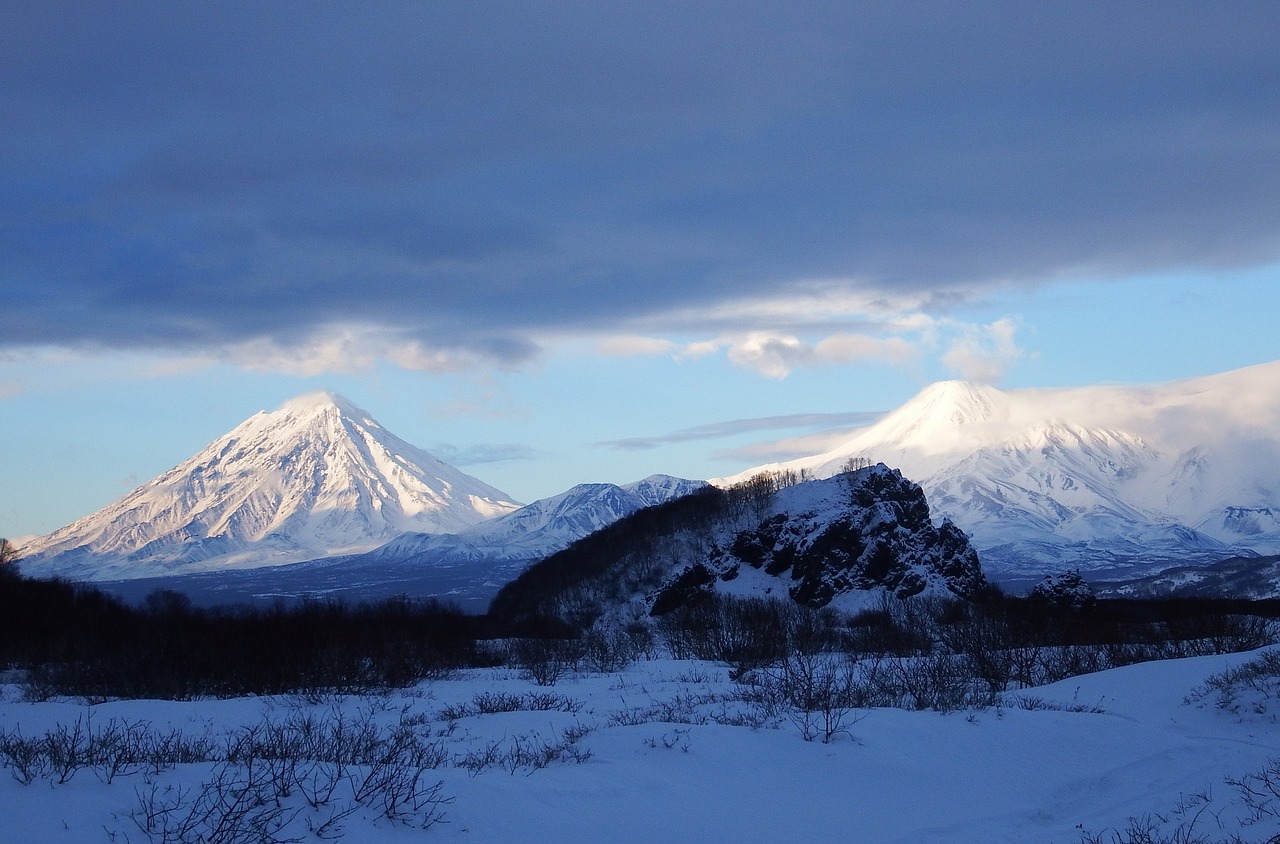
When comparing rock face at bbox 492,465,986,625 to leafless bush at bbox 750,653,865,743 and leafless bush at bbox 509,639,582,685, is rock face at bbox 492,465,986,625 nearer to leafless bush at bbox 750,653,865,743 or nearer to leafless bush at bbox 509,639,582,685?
leafless bush at bbox 509,639,582,685

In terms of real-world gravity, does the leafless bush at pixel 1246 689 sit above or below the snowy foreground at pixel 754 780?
below

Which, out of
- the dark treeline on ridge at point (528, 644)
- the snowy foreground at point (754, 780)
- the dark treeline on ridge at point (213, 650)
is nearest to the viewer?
the snowy foreground at point (754, 780)

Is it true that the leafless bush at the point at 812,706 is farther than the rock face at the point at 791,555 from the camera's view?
No

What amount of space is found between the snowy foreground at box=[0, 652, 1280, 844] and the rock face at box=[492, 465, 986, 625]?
59180mm

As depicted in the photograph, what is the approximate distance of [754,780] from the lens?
46.6 ft

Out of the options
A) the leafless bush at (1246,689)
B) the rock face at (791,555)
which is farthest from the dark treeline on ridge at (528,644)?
the rock face at (791,555)

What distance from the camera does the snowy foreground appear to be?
10273 millimetres

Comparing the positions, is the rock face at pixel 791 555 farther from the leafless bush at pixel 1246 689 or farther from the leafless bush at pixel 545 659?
the leafless bush at pixel 1246 689

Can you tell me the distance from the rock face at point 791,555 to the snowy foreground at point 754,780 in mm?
59180

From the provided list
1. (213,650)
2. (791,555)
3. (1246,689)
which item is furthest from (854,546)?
(1246,689)

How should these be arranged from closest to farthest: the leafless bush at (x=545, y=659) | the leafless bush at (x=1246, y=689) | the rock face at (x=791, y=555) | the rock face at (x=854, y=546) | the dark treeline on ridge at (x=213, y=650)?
the leafless bush at (x=1246, y=689) < the dark treeline on ridge at (x=213, y=650) < the leafless bush at (x=545, y=659) < the rock face at (x=854, y=546) < the rock face at (x=791, y=555)

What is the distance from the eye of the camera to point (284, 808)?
392 inches

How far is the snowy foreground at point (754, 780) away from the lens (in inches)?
404

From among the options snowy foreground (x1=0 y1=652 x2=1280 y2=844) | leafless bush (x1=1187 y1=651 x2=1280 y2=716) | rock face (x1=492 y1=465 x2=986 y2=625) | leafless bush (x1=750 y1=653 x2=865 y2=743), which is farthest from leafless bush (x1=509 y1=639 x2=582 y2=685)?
rock face (x1=492 y1=465 x2=986 y2=625)
